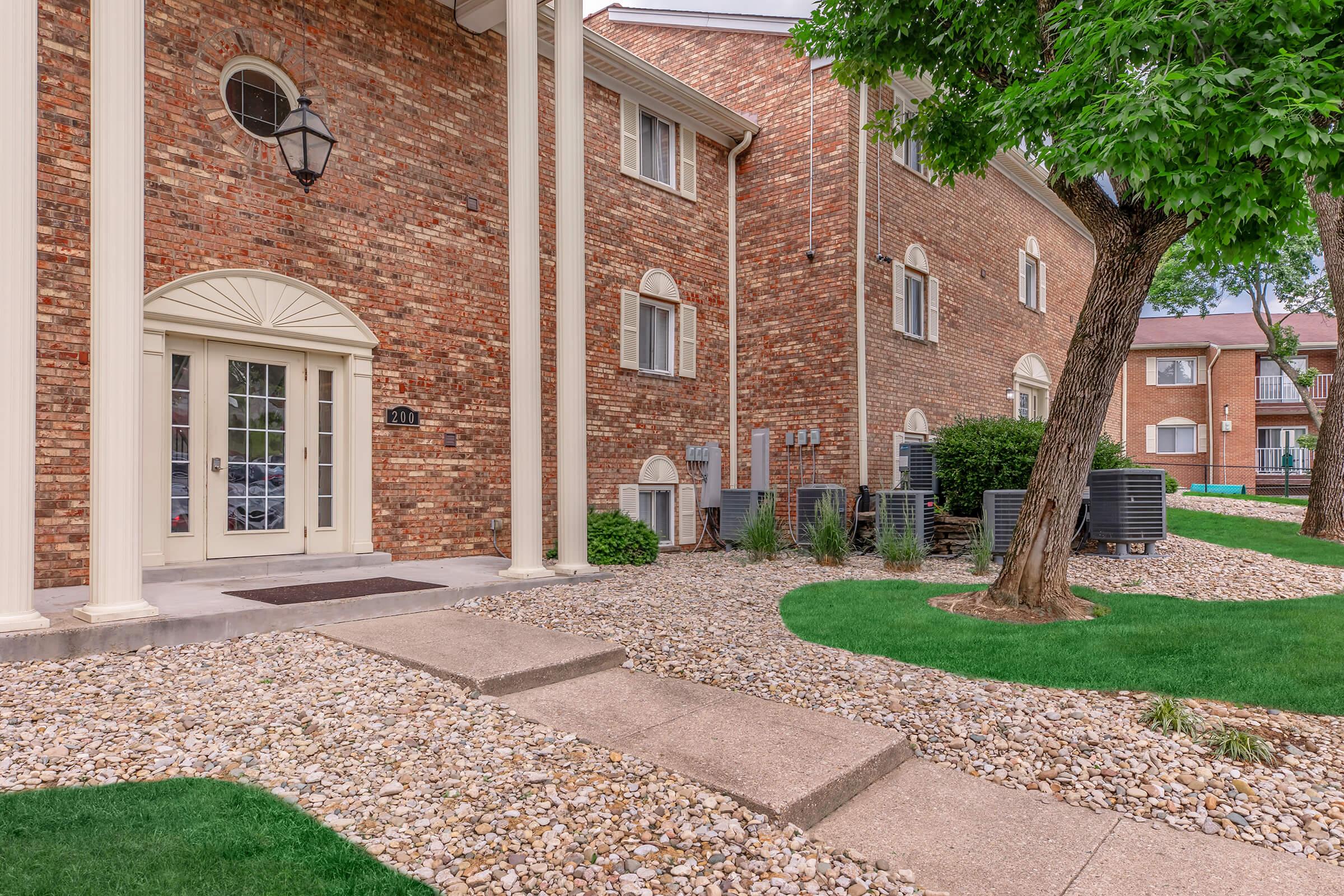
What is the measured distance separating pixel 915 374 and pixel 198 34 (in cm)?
1051

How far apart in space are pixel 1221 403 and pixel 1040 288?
15047 millimetres

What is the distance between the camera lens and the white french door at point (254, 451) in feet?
22.8

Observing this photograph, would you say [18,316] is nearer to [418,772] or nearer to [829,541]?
[418,772]

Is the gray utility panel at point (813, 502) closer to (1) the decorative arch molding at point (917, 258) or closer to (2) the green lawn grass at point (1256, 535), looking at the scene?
(1) the decorative arch molding at point (917, 258)

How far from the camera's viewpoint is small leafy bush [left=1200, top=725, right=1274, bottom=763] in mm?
3441

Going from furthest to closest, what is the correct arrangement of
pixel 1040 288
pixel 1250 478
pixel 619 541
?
1. pixel 1250 478
2. pixel 1040 288
3. pixel 619 541

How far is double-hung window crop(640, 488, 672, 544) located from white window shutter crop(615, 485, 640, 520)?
23 cm

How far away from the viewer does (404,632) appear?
5.24m

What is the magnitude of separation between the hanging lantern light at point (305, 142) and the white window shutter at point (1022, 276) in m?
14.1

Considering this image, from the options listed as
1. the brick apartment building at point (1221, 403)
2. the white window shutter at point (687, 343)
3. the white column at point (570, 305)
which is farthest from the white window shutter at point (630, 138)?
the brick apartment building at point (1221, 403)

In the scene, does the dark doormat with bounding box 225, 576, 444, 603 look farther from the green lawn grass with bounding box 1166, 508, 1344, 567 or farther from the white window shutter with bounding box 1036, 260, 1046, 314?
the white window shutter with bounding box 1036, 260, 1046, 314

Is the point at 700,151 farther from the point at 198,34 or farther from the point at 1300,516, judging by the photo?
the point at 1300,516

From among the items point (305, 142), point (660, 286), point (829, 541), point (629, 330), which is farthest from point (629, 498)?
point (305, 142)

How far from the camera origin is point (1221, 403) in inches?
1072
